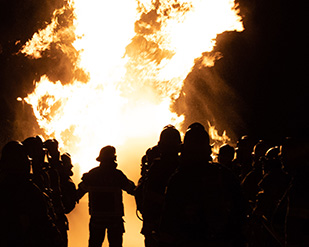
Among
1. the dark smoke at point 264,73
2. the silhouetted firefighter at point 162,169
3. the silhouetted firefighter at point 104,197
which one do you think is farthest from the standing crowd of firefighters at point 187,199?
the dark smoke at point 264,73

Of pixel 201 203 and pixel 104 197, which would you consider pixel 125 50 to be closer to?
pixel 104 197

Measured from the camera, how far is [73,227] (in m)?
12.9

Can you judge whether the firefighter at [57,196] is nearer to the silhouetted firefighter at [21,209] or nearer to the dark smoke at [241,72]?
the silhouetted firefighter at [21,209]

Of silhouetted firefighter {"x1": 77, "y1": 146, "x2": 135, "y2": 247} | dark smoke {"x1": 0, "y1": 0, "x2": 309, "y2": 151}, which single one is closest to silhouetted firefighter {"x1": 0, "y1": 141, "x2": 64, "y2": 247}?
silhouetted firefighter {"x1": 77, "y1": 146, "x2": 135, "y2": 247}

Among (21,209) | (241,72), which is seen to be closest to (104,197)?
(21,209)

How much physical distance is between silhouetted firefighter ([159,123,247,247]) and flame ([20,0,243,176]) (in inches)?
381

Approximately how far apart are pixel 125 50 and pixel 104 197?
33.1 feet

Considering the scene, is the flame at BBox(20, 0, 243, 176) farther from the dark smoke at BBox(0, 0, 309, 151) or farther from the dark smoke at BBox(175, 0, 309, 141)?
the dark smoke at BBox(175, 0, 309, 141)

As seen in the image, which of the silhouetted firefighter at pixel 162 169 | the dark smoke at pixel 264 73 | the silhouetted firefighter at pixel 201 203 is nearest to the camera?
the silhouetted firefighter at pixel 201 203

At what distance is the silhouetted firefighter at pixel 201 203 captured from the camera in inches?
130

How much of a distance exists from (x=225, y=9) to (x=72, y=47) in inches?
285

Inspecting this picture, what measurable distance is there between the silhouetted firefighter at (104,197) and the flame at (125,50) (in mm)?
7272

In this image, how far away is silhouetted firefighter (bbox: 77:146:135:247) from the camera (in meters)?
6.79

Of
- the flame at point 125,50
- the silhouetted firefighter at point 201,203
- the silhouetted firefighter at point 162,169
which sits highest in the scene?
the flame at point 125,50
